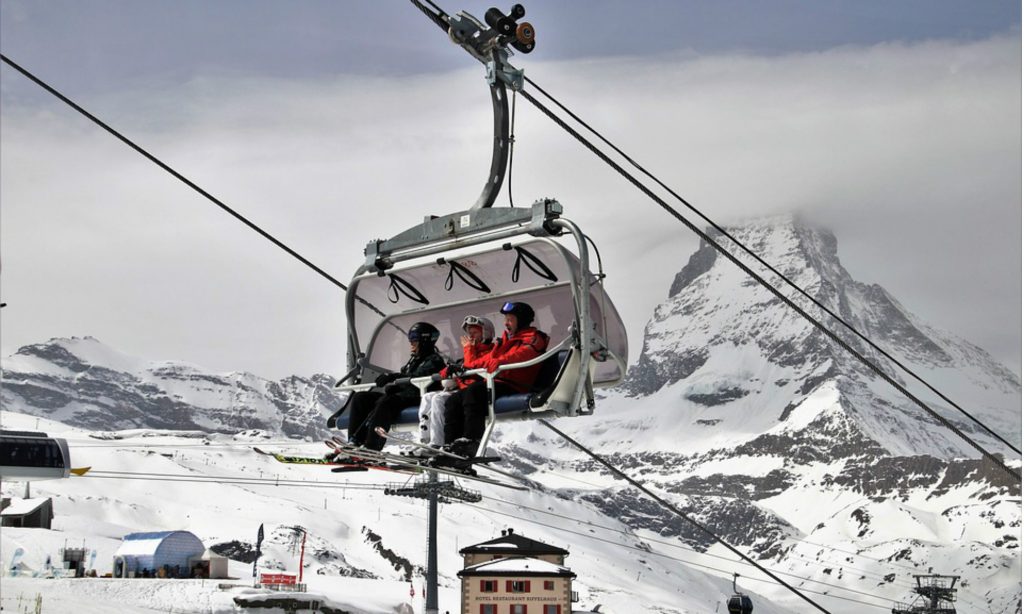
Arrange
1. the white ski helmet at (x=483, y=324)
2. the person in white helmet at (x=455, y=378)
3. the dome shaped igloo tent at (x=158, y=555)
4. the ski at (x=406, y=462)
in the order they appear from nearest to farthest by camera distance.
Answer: the ski at (x=406, y=462)
the person in white helmet at (x=455, y=378)
the white ski helmet at (x=483, y=324)
the dome shaped igloo tent at (x=158, y=555)

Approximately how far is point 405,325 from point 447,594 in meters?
135

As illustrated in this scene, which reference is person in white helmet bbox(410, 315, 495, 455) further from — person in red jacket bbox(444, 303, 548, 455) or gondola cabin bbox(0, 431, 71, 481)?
gondola cabin bbox(0, 431, 71, 481)

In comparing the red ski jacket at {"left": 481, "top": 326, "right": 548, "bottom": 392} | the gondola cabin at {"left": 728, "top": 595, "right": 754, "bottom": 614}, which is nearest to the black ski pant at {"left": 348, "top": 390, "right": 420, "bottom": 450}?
the red ski jacket at {"left": 481, "top": 326, "right": 548, "bottom": 392}

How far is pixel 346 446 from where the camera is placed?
14.7 metres

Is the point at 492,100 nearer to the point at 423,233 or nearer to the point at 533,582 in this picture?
the point at 423,233

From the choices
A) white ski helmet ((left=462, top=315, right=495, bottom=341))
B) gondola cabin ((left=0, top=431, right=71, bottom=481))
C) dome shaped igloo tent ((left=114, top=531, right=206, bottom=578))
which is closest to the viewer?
white ski helmet ((left=462, top=315, right=495, bottom=341))

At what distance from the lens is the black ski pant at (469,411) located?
45.8 ft

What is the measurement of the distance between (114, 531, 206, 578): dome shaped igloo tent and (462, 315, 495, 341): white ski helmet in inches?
3445

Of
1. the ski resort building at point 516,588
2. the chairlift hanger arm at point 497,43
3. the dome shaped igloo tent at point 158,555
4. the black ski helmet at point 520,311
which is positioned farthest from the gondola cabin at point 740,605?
the dome shaped igloo tent at point 158,555

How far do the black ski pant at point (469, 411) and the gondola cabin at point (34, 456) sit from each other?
5685 cm

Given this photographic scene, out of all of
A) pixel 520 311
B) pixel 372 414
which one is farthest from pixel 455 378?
pixel 372 414

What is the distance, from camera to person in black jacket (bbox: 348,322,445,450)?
49.7 ft

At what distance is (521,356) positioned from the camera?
1398 cm

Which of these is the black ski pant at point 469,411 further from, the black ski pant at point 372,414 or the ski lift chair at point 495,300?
the black ski pant at point 372,414
